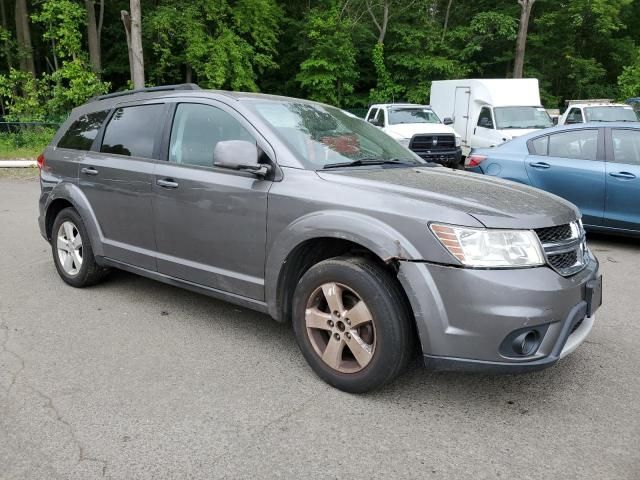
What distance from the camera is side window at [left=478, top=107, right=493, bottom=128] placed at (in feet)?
51.5

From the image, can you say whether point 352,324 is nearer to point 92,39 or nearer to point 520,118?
point 520,118

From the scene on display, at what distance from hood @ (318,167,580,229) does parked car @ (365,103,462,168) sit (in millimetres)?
10373

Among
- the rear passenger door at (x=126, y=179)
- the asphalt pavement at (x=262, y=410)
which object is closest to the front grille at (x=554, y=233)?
the asphalt pavement at (x=262, y=410)

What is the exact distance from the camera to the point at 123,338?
419cm

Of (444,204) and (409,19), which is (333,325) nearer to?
(444,204)

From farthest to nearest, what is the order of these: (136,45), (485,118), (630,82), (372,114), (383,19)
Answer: (383,19) → (630,82) → (136,45) → (372,114) → (485,118)

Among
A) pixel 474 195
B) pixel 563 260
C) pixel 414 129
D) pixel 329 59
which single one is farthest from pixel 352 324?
A: pixel 329 59

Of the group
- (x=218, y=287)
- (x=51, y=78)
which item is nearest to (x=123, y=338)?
(x=218, y=287)

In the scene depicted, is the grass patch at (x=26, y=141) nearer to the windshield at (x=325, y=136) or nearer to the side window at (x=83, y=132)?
the side window at (x=83, y=132)

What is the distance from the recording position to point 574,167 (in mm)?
7094

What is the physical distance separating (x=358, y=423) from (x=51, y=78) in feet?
76.7

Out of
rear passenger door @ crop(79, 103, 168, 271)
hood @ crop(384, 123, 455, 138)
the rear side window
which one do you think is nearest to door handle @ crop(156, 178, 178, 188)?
rear passenger door @ crop(79, 103, 168, 271)

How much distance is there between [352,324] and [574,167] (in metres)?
4.99

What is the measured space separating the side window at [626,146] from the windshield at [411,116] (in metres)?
9.21
